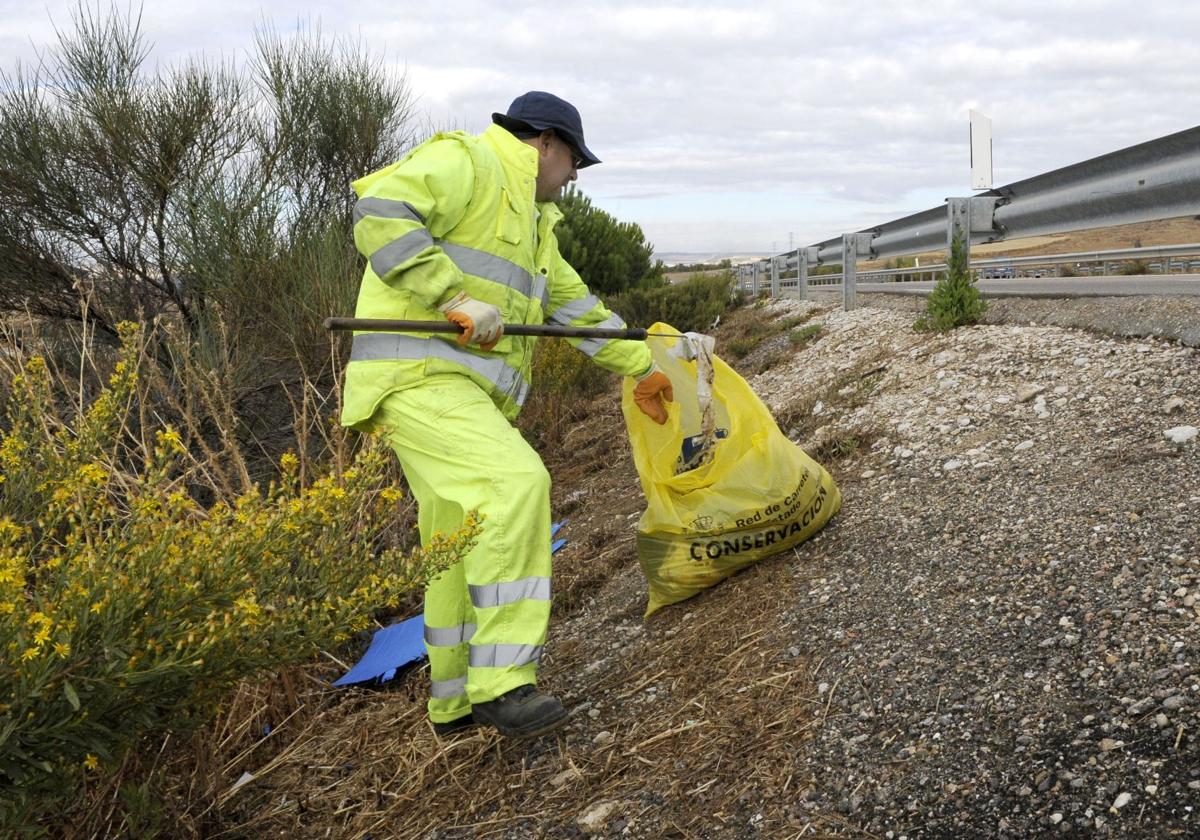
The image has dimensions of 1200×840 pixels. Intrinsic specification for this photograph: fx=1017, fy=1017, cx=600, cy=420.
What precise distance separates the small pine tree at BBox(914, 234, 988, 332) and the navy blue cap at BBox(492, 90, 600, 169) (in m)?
2.75

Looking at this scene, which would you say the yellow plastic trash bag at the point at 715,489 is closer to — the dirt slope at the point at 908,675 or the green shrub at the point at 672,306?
the dirt slope at the point at 908,675

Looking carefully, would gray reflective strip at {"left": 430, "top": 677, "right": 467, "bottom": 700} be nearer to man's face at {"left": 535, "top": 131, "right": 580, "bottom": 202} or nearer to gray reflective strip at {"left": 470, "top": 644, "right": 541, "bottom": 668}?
gray reflective strip at {"left": 470, "top": 644, "right": 541, "bottom": 668}

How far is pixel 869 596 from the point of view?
9.25 feet

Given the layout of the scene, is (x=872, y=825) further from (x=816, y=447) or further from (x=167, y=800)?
(x=816, y=447)

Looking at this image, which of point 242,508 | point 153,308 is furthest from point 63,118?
point 242,508

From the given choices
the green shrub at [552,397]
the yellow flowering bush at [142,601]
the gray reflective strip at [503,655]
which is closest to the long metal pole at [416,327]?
the yellow flowering bush at [142,601]

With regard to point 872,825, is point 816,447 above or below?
above

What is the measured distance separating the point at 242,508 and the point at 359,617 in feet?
1.11

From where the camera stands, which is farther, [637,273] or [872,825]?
[637,273]

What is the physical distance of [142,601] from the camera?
1.84m

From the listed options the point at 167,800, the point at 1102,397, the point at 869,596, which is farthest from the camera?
the point at 1102,397

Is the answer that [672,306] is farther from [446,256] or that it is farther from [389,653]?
[446,256]

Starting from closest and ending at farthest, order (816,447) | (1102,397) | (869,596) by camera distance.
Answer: (869,596) < (1102,397) < (816,447)

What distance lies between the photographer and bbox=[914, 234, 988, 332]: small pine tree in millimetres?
5086
